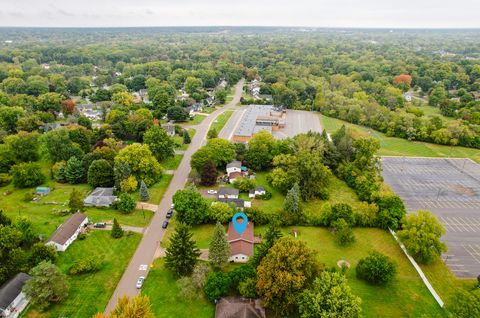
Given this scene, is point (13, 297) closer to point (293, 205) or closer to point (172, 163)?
point (293, 205)

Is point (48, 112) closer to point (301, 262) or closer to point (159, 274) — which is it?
point (159, 274)

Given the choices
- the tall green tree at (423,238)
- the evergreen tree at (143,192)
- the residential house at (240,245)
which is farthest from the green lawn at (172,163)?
the tall green tree at (423,238)

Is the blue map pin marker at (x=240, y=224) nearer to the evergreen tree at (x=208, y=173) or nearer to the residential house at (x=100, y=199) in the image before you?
the evergreen tree at (x=208, y=173)

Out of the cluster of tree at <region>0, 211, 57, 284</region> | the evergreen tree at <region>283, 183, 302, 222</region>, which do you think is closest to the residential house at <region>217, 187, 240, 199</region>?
the evergreen tree at <region>283, 183, 302, 222</region>

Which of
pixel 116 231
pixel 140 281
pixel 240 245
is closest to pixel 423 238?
pixel 240 245

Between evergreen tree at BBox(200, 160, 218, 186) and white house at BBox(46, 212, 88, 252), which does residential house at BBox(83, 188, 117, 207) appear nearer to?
white house at BBox(46, 212, 88, 252)

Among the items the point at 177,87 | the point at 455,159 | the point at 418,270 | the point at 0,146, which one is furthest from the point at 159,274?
the point at 177,87

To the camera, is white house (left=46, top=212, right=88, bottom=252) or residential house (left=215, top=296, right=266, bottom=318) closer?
residential house (left=215, top=296, right=266, bottom=318)

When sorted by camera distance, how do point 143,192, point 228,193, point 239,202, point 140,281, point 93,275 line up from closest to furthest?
point 140,281 < point 93,275 < point 239,202 < point 143,192 < point 228,193
